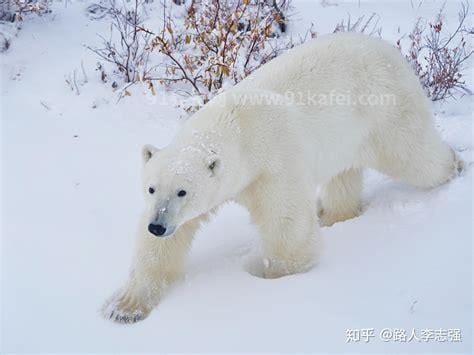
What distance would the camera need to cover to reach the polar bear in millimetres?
2795

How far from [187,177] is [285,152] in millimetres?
587

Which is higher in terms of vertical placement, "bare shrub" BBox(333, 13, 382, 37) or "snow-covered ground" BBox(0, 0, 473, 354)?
"bare shrub" BBox(333, 13, 382, 37)

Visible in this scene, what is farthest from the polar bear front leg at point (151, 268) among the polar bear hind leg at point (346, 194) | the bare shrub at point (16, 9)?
the bare shrub at point (16, 9)

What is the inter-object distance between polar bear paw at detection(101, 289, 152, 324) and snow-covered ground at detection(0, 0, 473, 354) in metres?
0.06

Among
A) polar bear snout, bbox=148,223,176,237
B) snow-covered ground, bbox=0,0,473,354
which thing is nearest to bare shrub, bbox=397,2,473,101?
snow-covered ground, bbox=0,0,473,354

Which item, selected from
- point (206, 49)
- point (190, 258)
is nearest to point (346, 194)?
point (190, 258)

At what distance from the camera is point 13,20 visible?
584cm

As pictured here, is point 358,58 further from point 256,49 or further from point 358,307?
point 256,49

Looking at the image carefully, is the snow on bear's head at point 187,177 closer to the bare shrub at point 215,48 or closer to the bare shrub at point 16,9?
the bare shrub at point 215,48

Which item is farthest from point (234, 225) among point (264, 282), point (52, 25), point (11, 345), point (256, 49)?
point (52, 25)

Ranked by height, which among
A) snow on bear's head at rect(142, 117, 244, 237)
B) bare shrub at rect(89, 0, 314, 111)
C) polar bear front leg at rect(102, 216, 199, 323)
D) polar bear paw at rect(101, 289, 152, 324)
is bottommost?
polar bear paw at rect(101, 289, 152, 324)

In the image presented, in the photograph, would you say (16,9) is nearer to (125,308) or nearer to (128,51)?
(128,51)

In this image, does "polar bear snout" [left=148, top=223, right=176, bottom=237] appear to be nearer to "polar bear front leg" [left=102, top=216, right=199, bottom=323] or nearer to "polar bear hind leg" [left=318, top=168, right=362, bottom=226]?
"polar bear front leg" [left=102, top=216, right=199, bottom=323]

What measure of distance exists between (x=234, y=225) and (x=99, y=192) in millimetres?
969
